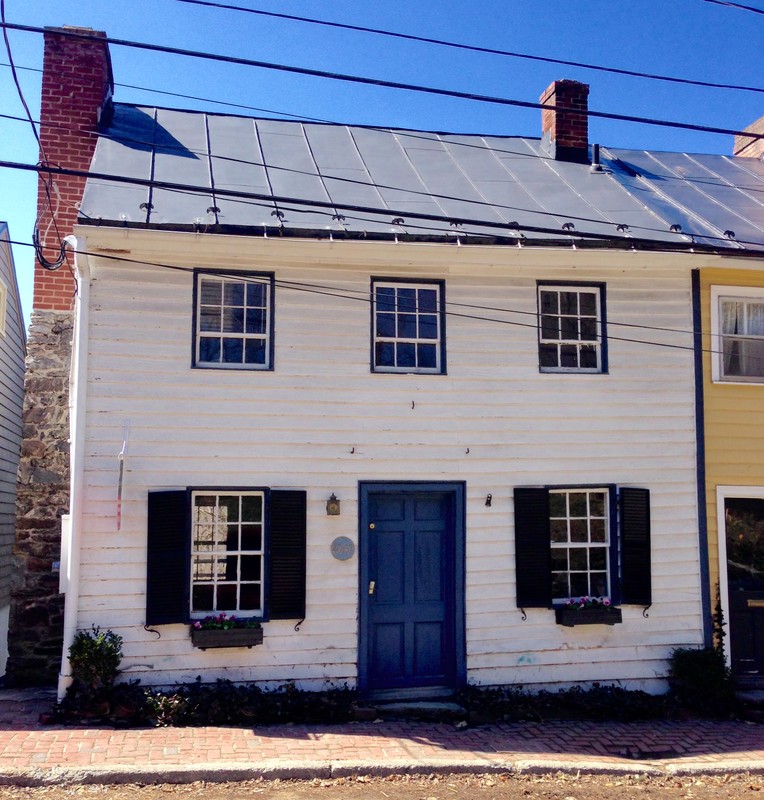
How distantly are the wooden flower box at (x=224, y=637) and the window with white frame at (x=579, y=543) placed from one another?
336 centimetres

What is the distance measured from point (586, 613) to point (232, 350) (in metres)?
4.76

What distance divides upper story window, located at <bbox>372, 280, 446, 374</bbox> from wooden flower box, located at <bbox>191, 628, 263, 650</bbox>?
3.09 meters

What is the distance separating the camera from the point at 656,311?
9617mm

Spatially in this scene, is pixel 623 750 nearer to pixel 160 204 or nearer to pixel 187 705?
pixel 187 705

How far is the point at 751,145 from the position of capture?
46.5ft

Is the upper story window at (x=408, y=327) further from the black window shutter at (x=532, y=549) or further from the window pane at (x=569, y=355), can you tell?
the black window shutter at (x=532, y=549)

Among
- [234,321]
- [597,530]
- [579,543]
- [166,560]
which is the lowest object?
[166,560]

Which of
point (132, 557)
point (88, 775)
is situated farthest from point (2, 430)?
point (88, 775)

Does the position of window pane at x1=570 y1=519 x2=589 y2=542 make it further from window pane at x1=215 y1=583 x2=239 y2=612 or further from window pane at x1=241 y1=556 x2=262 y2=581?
window pane at x1=215 y1=583 x2=239 y2=612

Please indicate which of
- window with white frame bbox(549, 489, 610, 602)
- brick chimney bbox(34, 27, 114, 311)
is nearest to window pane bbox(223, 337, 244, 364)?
brick chimney bbox(34, 27, 114, 311)

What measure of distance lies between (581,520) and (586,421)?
112 centimetres

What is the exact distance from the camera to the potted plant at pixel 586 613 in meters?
8.88

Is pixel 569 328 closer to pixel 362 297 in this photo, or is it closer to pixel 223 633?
pixel 362 297

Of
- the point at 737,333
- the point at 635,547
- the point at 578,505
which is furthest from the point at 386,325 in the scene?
the point at 737,333
